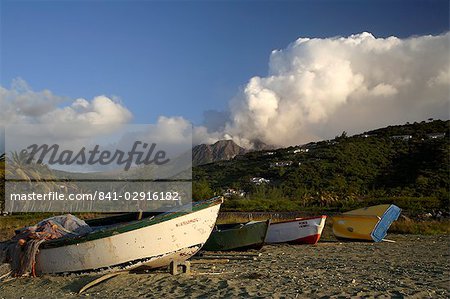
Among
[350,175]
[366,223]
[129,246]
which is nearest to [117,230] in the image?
[129,246]

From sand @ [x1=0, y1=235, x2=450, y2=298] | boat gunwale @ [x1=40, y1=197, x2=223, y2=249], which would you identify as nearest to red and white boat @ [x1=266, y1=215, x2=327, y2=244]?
sand @ [x1=0, y1=235, x2=450, y2=298]

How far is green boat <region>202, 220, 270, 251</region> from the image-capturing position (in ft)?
44.4

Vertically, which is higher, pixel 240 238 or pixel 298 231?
pixel 240 238

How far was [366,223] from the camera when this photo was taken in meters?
16.6

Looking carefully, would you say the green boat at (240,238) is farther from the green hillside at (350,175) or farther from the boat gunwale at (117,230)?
the green hillside at (350,175)

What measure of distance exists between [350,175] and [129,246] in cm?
4844

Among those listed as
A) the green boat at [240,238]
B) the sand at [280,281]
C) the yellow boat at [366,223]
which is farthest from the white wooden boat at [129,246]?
the yellow boat at [366,223]

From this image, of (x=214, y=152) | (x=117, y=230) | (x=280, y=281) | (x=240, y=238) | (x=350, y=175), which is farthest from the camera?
(x=214, y=152)

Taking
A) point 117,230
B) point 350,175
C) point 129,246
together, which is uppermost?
point 350,175

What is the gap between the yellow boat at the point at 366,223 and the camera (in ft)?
53.8

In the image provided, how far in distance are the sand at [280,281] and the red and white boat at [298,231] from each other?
3.43m

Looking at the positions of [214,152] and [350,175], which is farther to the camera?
[214,152]

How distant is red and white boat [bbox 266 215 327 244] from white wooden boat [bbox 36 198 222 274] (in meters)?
7.10

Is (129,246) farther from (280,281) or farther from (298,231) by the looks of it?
(298,231)
